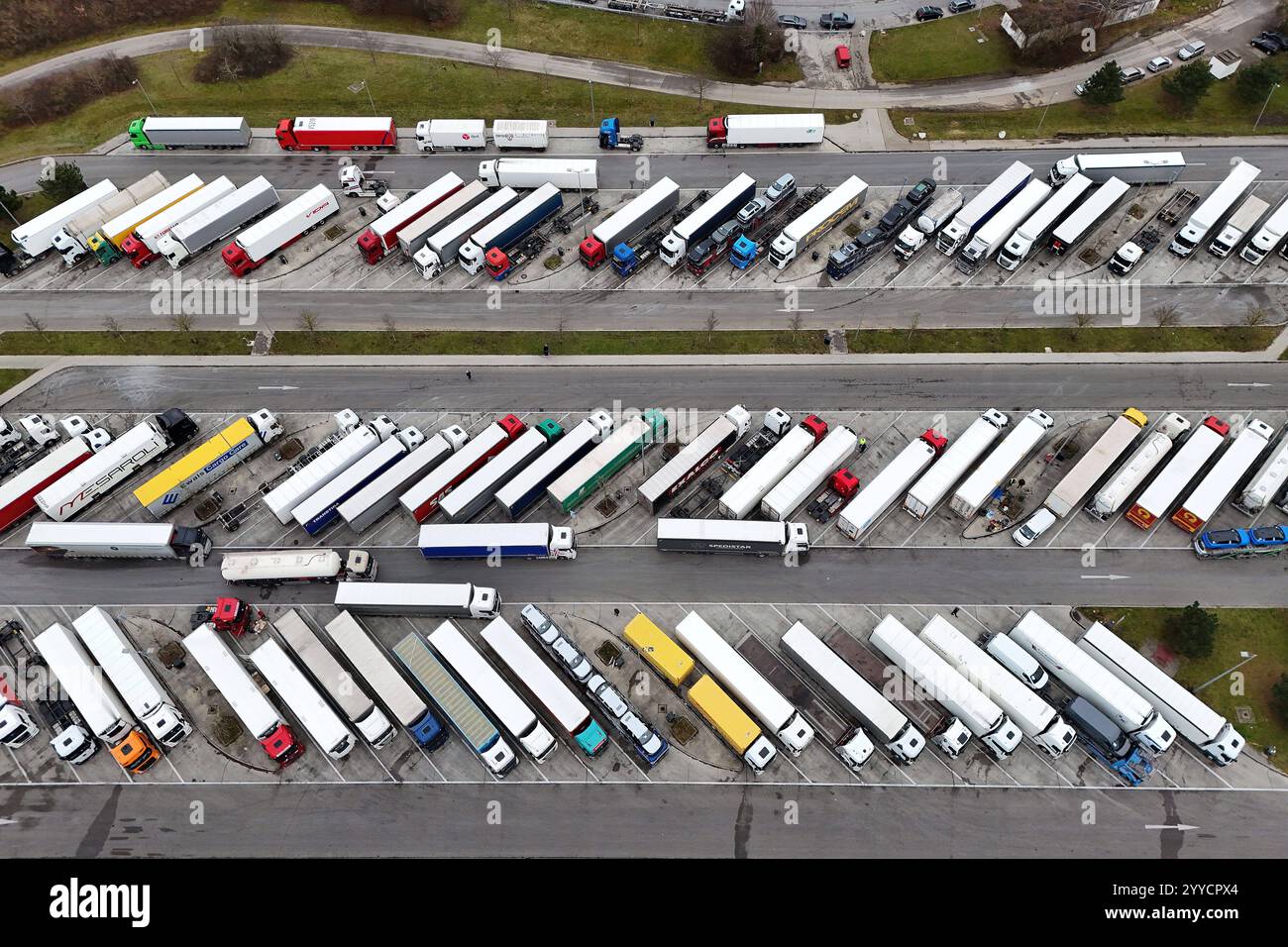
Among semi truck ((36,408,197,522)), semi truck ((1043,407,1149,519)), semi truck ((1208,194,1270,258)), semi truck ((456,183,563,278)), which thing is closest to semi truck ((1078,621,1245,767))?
semi truck ((1043,407,1149,519))

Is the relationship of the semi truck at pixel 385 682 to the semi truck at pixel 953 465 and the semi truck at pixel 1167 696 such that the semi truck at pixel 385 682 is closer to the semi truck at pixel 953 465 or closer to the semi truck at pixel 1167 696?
the semi truck at pixel 953 465

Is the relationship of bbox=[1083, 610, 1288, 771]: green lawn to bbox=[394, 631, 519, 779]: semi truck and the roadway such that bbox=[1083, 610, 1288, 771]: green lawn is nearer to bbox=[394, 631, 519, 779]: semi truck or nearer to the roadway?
the roadway

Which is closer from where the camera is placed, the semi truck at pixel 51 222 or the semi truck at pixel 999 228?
the semi truck at pixel 999 228

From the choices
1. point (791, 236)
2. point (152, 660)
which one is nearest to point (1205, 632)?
point (791, 236)

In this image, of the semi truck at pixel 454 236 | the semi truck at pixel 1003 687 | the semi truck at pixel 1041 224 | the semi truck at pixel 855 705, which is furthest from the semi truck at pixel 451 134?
the semi truck at pixel 1003 687

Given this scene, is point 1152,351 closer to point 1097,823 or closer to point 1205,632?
point 1205,632

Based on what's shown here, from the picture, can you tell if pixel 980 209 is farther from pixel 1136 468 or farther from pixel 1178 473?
pixel 1178 473
